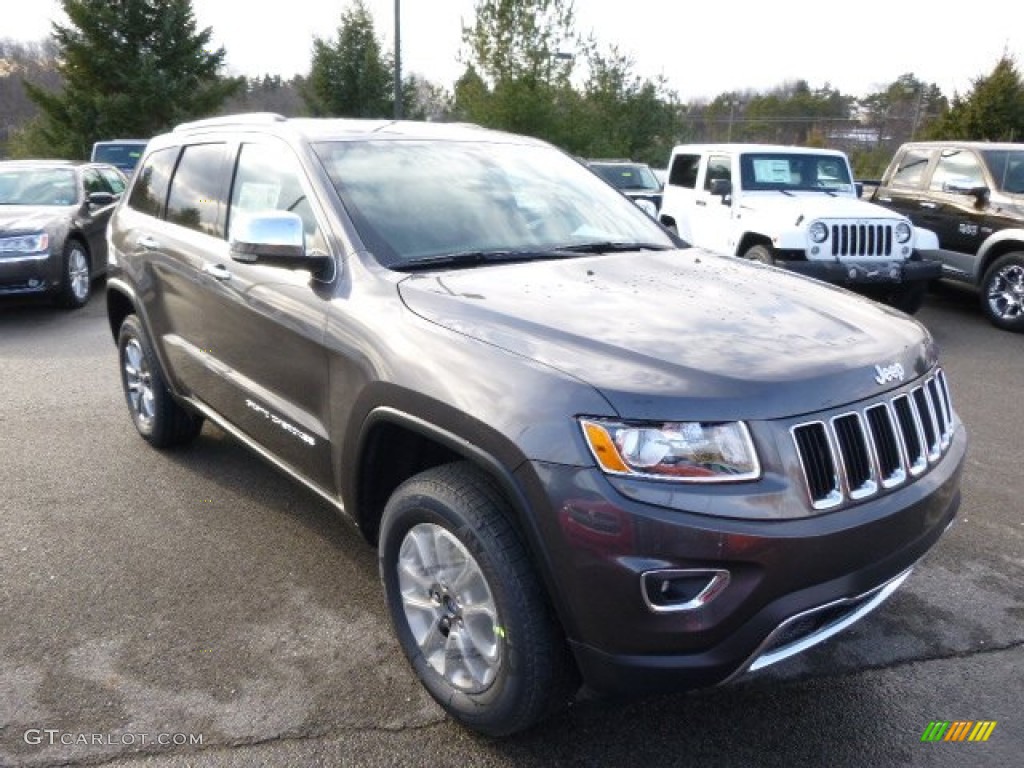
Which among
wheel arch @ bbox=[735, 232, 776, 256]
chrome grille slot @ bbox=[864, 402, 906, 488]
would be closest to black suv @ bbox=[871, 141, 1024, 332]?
wheel arch @ bbox=[735, 232, 776, 256]

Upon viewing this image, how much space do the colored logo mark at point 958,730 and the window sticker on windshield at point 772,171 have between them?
793cm

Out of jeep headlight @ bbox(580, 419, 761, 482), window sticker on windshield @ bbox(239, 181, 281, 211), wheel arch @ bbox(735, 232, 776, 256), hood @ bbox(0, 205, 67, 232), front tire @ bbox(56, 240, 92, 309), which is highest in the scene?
window sticker on windshield @ bbox(239, 181, 281, 211)

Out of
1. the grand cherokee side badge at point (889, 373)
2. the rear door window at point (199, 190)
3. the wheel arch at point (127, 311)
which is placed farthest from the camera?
the wheel arch at point (127, 311)

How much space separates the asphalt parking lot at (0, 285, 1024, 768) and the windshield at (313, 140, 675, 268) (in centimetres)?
148

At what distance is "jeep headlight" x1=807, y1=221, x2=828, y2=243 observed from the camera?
8195mm

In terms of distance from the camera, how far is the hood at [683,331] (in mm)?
2143

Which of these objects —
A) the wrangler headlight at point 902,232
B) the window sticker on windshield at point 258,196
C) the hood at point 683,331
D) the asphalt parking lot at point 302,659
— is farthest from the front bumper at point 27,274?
the wrangler headlight at point 902,232

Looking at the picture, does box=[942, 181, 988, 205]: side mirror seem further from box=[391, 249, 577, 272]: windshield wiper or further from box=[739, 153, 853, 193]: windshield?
box=[391, 249, 577, 272]: windshield wiper

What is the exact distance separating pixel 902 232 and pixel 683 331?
6813mm

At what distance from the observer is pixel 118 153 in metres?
19.7

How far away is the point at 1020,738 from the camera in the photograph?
2.58m

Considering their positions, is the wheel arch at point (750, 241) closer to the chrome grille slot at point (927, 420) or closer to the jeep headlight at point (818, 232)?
the jeep headlight at point (818, 232)

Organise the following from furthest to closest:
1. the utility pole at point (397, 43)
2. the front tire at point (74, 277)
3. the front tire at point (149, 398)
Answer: the utility pole at point (397, 43) → the front tire at point (74, 277) → the front tire at point (149, 398)

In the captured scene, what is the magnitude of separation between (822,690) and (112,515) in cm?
330
